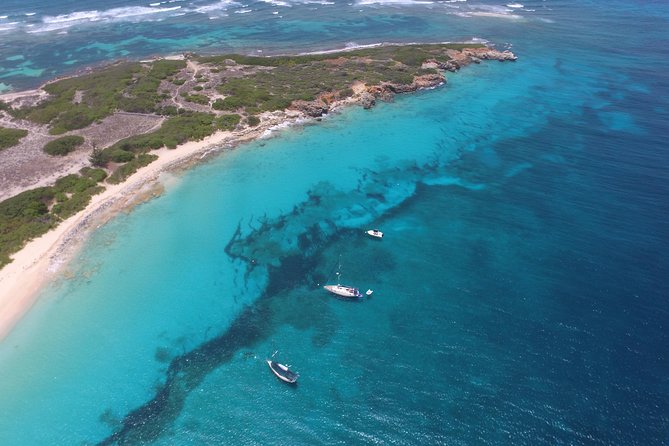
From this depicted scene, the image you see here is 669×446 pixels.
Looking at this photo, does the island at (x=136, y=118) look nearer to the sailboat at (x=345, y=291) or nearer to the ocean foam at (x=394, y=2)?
the sailboat at (x=345, y=291)

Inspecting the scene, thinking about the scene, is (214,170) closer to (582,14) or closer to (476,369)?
(476,369)

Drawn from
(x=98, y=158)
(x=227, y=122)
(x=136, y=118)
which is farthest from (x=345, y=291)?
(x=136, y=118)

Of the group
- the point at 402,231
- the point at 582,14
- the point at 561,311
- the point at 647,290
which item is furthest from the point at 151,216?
the point at 582,14

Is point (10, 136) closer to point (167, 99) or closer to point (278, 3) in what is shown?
point (167, 99)

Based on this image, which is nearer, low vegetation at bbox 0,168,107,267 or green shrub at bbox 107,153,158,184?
low vegetation at bbox 0,168,107,267

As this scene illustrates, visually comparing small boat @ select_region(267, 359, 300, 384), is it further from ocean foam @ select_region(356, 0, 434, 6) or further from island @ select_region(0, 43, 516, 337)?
ocean foam @ select_region(356, 0, 434, 6)

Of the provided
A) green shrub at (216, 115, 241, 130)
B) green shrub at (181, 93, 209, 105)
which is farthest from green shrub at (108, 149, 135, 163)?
green shrub at (181, 93, 209, 105)
